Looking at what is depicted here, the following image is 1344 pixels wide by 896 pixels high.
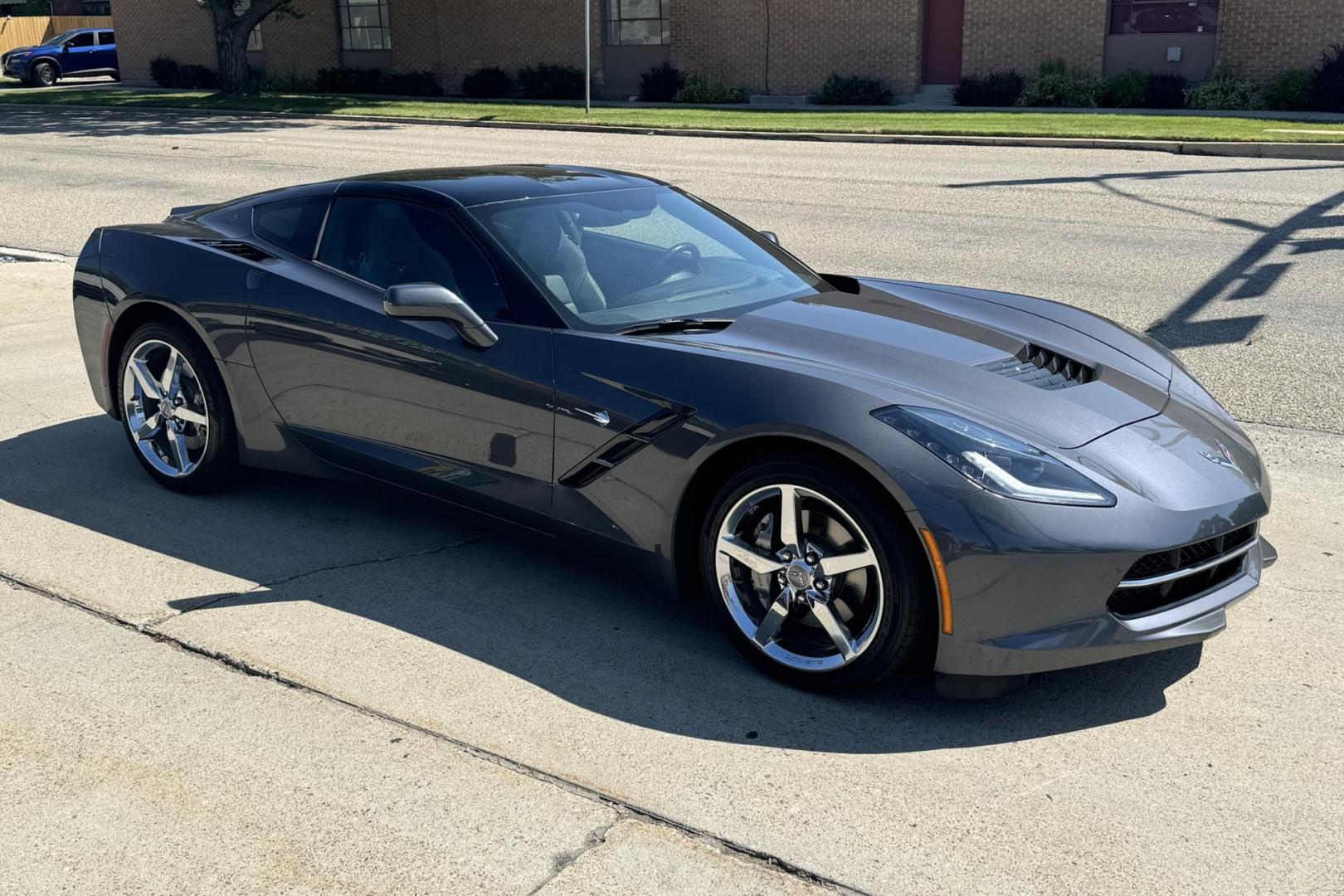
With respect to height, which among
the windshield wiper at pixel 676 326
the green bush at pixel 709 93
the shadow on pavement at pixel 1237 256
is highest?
the green bush at pixel 709 93

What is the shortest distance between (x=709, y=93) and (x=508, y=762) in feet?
96.9

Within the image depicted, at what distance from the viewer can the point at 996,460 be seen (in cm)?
367

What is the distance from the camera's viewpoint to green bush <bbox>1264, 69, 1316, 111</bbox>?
2461cm

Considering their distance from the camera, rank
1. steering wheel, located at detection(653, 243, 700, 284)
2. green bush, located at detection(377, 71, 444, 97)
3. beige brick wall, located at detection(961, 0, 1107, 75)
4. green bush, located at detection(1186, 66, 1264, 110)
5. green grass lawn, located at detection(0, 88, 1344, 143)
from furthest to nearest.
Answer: green bush, located at detection(377, 71, 444, 97), beige brick wall, located at detection(961, 0, 1107, 75), green bush, located at detection(1186, 66, 1264, 110), green grass lawn, located at detection(0, 88, 1344, 143), steering wheel, located at detection(653, 243, 700, 284)

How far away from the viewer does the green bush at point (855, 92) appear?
29484mm

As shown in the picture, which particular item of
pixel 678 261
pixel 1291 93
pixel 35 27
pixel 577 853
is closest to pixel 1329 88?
pixel 1291 93

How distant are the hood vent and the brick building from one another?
2517 cm

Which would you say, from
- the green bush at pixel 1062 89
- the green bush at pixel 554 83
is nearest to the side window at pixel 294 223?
the green bush at pixel 1062 89

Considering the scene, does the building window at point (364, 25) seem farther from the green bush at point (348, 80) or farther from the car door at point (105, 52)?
the car door at point (105, 52)

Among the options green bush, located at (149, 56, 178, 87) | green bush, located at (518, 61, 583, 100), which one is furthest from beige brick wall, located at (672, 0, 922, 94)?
green bush, located at (149, 56, 178, 87)

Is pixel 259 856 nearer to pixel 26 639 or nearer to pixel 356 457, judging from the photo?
pixel 26 639

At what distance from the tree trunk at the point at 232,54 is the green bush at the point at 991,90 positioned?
717 inches

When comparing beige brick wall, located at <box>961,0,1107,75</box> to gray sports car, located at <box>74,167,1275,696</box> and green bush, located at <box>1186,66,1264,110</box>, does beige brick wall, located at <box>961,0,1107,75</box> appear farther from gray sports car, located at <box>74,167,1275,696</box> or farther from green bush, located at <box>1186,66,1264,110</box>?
gray sports car, located at <box>74,167,1275,696</box>

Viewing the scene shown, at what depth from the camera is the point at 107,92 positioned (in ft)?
121
